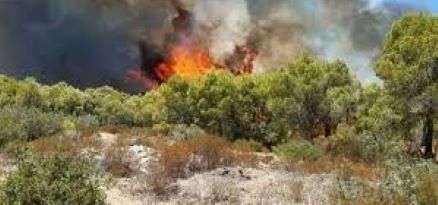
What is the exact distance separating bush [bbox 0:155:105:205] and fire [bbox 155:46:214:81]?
8498cm

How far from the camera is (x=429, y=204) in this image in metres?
14.0

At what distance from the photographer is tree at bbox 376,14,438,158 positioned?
34.1 meters

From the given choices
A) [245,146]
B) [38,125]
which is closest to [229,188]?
[38,125]

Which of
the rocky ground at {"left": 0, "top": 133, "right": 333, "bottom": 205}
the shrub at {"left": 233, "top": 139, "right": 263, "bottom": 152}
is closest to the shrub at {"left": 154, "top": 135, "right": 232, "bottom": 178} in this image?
the rocky ground at {"left": 0, "top": 133, "right": 333, "bottom": 205}

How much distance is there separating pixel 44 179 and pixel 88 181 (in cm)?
155

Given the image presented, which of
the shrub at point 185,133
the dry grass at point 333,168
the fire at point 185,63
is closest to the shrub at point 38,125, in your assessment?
the shrub at point 185,133

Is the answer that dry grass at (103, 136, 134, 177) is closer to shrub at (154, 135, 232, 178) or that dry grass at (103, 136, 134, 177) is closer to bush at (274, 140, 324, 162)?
shrub at (154, 135, 232, 178)

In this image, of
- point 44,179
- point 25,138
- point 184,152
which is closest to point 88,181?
point 44,179

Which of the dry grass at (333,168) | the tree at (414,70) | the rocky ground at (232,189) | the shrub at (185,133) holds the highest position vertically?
the tree at (414,70)

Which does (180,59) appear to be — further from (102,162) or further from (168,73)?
(102,162)

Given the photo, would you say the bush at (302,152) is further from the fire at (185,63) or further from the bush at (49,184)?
the fire at (185,63)

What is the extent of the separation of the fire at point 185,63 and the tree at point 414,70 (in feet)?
213

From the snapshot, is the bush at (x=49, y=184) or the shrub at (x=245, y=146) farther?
the shrub at (x=245, y=146)

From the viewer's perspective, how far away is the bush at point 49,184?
1425 centimetres
